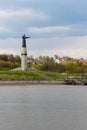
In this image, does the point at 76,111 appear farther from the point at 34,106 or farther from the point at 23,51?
the point at 23,51

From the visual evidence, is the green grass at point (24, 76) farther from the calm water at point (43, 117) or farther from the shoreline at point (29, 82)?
the calm water at point (43, 117)

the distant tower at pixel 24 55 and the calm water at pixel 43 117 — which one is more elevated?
the distant tower at pixel 24 55

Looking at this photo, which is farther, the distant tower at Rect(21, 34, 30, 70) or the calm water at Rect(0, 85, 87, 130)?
the distant tower at Rect(21, 34, 30, 70)

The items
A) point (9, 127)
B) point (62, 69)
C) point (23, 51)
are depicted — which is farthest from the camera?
point (62, 69)

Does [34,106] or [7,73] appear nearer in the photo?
[34,106]

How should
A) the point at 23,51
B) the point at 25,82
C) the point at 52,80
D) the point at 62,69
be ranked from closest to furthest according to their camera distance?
the point at 25,82, the point at 52,80, the point at 23,51, the point at 62,69

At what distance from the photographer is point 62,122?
2819cm

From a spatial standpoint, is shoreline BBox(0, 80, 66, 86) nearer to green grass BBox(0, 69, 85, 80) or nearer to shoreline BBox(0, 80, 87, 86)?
shoreline BBox(0, 80, 87, 86)

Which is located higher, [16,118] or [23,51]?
[23,51]

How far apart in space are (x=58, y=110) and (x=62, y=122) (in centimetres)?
647

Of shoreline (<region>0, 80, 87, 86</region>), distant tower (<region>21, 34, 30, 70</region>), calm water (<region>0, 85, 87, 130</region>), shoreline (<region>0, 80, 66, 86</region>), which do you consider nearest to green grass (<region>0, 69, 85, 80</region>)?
shoreline (<region>0, 80, 87, 86</region>)

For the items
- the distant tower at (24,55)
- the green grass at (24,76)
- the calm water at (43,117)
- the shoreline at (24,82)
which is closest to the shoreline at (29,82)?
the shoreline at (24,82)

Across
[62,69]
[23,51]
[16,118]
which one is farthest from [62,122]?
[62,69]

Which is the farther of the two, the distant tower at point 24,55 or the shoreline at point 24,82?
the distant tower at point 24,55
